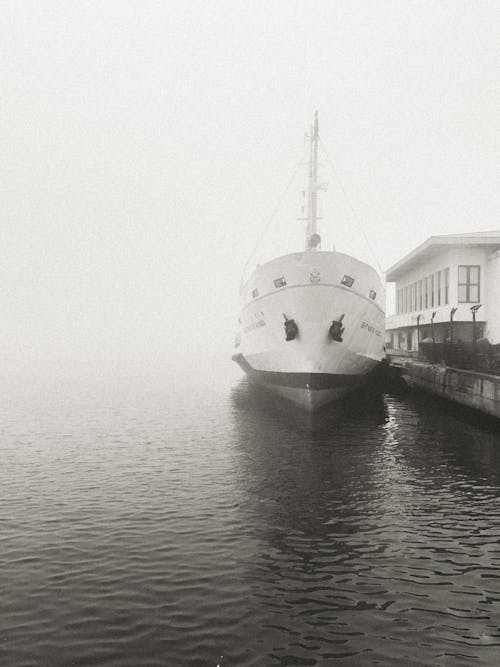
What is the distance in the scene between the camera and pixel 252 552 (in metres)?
9.08

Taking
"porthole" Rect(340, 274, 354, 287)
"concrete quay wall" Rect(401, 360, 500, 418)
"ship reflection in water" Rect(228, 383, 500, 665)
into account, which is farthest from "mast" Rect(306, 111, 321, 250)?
"ship reflection in water" Rect(228, 383, 500, 665)

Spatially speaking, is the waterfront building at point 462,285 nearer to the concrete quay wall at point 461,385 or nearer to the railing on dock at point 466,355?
the railing on dock at point 466,355

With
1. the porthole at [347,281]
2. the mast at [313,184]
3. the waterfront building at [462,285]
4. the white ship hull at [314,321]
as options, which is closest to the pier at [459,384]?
the waterfront building at [462,285]

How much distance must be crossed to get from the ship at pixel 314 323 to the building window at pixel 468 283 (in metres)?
12.0

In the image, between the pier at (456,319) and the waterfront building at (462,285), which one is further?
the waterfront building at (462,285)

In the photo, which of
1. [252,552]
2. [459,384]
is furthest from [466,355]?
[252,552]

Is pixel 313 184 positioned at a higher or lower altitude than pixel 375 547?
higher

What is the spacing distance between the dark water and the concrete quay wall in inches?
84.1

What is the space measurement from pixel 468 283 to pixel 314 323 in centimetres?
1901

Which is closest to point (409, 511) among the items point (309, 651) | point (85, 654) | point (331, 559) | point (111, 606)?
point (331, 559)

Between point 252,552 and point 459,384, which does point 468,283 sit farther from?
point 252,552

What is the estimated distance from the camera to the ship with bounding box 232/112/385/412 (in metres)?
22.9

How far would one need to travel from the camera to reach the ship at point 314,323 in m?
22.9

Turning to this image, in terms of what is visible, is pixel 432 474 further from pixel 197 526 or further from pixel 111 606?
pixel 111 606
